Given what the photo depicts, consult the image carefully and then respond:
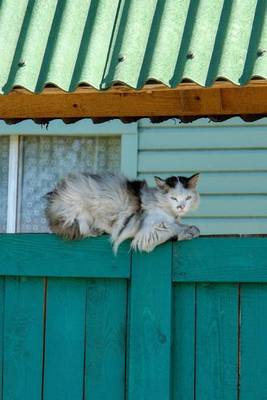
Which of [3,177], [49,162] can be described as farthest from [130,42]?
[3,177]

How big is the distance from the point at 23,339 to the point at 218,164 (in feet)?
13.6

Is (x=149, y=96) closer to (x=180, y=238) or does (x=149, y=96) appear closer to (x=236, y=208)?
(x=180, y=238)

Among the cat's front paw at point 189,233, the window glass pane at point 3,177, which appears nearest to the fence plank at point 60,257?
the cat's front paw at point 189,233

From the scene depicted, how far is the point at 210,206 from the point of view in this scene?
934 cm

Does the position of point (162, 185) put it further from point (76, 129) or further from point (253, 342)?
point (76, 129)

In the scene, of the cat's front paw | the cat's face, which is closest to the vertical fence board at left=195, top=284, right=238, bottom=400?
the cat's front paw

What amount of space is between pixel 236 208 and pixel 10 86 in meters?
3.86

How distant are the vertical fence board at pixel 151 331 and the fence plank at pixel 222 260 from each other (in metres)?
0.09

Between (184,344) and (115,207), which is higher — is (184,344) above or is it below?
below

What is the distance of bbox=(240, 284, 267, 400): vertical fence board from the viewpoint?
17.2 feet

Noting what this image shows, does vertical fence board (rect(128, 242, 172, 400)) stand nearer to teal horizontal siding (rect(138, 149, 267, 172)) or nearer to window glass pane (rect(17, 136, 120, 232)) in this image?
teal horizontal siding (rect(138, 149, 267, 172))

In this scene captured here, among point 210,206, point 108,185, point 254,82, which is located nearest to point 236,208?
point 210,206

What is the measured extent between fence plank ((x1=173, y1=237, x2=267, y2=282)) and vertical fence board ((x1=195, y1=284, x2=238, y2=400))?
7cm

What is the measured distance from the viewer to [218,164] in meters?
9.38
